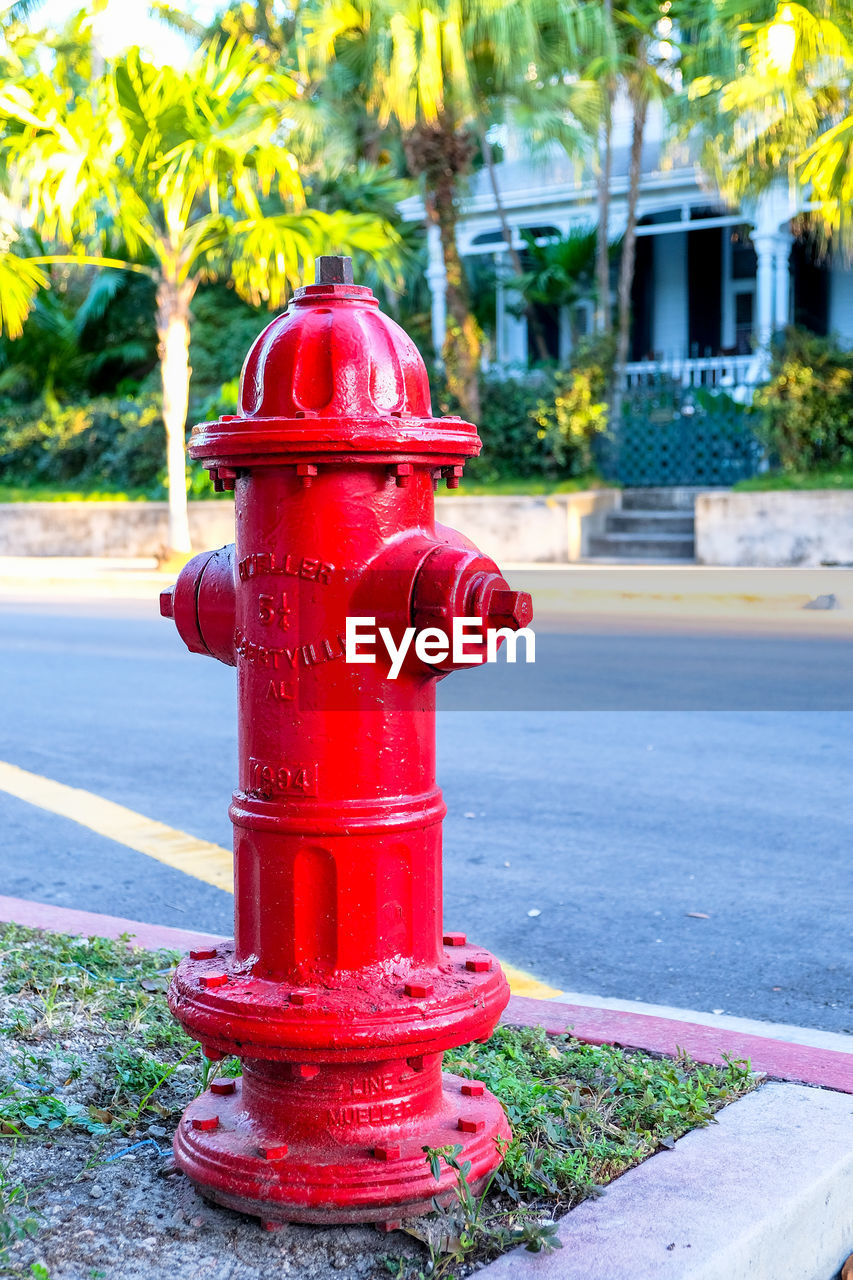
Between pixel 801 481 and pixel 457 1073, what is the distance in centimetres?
1376

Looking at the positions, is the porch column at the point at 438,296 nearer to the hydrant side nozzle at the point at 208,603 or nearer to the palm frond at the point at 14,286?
the palm frond at the point at 14,286

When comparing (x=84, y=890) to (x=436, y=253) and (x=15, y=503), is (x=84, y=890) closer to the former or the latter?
(x=15, y=503)

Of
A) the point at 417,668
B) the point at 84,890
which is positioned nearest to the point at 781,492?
the point at 84,890

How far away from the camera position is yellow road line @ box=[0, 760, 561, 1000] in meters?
5.12

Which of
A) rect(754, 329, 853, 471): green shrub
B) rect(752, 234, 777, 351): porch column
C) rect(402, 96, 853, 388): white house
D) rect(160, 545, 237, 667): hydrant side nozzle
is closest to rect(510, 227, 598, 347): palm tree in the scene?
rect(402, 96, 853, 388): white house

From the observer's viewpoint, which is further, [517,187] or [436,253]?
[517,187]

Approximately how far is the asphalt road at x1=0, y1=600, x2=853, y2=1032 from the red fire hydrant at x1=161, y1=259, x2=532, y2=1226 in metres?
1.82

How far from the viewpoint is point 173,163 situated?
1497cm

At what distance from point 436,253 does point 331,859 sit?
898 inches

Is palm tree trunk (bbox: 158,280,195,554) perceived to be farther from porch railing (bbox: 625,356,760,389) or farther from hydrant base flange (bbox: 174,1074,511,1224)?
hydrant base flange (bbox: 174,1074,511,1224)

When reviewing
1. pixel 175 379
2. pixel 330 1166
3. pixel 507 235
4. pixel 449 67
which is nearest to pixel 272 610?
pixel 330 1166

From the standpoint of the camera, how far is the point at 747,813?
580cm

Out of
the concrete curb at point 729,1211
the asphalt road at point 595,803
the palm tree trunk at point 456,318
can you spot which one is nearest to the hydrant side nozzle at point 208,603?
the concrete curb at point 729,1211

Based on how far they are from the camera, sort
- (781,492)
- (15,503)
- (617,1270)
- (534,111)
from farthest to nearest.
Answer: (15,503) → (534,111) → (781,492) → (617,1270)
